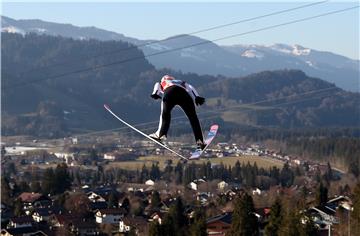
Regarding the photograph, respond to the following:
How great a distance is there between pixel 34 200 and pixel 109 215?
549 cm

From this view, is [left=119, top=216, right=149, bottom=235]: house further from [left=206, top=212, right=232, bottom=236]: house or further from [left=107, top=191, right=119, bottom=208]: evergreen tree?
[left=107, top=191, right=119, bottom=208]: evergreen tree

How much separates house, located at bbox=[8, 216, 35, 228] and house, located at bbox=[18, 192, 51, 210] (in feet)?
17.4

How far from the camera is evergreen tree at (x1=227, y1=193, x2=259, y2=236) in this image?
26828mm

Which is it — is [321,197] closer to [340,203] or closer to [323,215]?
[340,203]

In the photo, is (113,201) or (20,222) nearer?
(20,222)

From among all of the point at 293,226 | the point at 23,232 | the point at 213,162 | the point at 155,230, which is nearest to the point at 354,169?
the point at 213,162

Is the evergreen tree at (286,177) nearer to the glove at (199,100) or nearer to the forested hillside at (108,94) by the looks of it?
the glove at (199,100)

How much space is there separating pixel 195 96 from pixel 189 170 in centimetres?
5128

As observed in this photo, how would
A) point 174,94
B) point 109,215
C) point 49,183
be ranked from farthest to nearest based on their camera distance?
1. point 49,183
2. point 109,215
3. point 174,94

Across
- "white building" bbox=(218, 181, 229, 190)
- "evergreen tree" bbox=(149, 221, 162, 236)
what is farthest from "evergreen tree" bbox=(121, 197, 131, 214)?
"evergreen tree" bbox=(149, 221, 162, 236)

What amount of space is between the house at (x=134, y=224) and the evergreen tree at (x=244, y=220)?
6986 mm

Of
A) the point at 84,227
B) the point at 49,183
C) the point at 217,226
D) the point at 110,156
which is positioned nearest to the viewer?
the point at 217,226

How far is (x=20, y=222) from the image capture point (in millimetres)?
35375

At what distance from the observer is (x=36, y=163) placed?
77.8 m
